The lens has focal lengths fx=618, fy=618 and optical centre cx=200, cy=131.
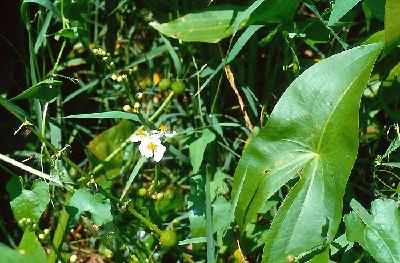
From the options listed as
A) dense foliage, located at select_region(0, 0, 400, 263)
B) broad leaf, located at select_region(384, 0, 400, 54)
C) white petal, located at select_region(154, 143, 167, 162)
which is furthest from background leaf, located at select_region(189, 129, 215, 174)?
broad leaf, located at select_region(384, 0, 400, 54)

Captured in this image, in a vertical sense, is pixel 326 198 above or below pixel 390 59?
below

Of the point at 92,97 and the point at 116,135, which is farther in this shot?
the point at 92,97

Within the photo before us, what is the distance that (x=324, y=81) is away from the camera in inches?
49.2

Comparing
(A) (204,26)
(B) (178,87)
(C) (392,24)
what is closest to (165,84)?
(B) (178,87)

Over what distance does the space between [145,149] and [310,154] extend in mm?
379

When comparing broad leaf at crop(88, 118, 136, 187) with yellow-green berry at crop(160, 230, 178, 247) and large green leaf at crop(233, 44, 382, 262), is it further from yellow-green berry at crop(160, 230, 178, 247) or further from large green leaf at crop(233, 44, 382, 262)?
large green leaf at crop(233, 44, 382, 262)

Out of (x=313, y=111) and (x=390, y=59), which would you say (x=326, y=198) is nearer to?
(x=313, y=111)

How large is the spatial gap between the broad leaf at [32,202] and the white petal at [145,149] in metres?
0.22

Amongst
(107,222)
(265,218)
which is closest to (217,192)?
(265,218)

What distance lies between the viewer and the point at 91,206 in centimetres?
133

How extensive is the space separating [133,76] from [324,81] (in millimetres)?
747

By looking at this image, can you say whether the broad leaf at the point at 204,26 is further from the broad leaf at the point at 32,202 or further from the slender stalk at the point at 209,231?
the broad leaf at the point at 32,202

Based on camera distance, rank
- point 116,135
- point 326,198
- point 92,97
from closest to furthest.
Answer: point 326,198
point 116,135
point 92,97

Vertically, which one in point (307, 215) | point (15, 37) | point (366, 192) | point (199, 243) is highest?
point (15, 37)
